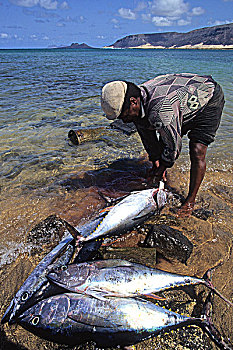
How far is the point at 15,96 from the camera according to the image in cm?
1162

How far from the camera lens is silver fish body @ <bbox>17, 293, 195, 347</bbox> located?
213cm

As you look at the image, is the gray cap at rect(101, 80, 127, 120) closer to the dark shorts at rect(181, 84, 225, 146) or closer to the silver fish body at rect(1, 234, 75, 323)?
the dark shorts at rect(181, 84, 225, 146)

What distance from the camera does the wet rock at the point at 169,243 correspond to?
9.90 ft

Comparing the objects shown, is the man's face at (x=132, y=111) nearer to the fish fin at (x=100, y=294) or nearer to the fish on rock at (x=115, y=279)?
the fish on rock at (x=115, y=279)

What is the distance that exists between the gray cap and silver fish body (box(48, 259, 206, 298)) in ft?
6.03

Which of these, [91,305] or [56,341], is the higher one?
[91,305]

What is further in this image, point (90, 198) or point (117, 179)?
point (117, 179)

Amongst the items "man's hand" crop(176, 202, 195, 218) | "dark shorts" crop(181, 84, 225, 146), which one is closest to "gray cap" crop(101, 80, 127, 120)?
"dark shorts" crop(181, 84, 225, 146)

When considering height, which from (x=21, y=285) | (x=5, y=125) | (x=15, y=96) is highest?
(x=15, y=96)

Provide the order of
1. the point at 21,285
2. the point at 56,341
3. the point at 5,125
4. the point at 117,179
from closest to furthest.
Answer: the point at 56,341 → the point at 21,285 → the point at 117,179 → the point at 5,125

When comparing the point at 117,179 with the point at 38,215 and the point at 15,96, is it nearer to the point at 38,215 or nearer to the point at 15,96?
the point at 38,215

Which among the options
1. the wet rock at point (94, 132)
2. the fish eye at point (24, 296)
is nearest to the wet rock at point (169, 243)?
the fish eye at point (24, 296)

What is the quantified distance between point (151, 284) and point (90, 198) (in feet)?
7.01

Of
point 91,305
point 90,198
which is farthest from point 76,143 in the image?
point 91,305
